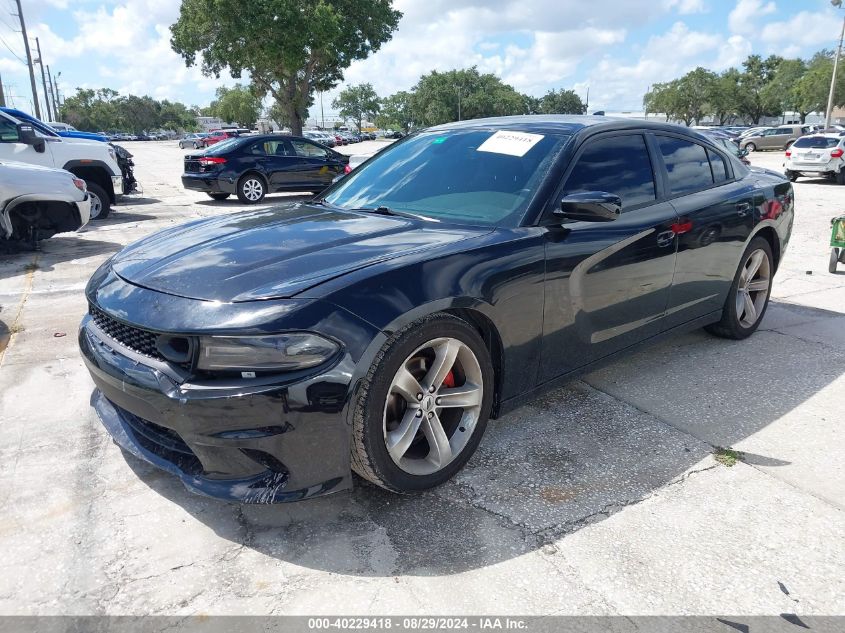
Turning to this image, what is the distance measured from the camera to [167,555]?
92.1 inches

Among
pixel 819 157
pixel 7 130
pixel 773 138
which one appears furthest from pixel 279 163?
pixel 773 138

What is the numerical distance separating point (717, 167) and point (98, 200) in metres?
10.2

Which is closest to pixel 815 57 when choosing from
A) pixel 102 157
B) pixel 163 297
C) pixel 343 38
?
pixel 343 38

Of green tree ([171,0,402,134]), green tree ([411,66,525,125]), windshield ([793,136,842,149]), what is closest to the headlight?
windshield ([793,136,842,149])

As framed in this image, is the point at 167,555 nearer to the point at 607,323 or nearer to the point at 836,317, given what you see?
the point at 607,323

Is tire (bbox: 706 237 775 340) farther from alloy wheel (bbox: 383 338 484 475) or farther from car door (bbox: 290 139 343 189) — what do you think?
car door (bbox: 290 139 343 189)

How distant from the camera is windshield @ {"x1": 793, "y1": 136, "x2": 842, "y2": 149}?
17922mm

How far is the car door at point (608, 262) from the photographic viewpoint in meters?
3.05

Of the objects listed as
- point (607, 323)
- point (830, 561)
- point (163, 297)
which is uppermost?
point (163, 297)

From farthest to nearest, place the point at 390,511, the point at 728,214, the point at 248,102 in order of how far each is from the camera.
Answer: the point at 248,102, the point at 728,214, the point at 390,511

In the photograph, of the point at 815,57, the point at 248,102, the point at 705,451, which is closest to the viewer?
the point at 705,451

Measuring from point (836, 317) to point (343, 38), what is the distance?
2794 cm

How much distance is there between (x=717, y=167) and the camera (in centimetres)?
431

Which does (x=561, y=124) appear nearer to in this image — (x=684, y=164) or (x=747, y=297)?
(x=684, y=164)
